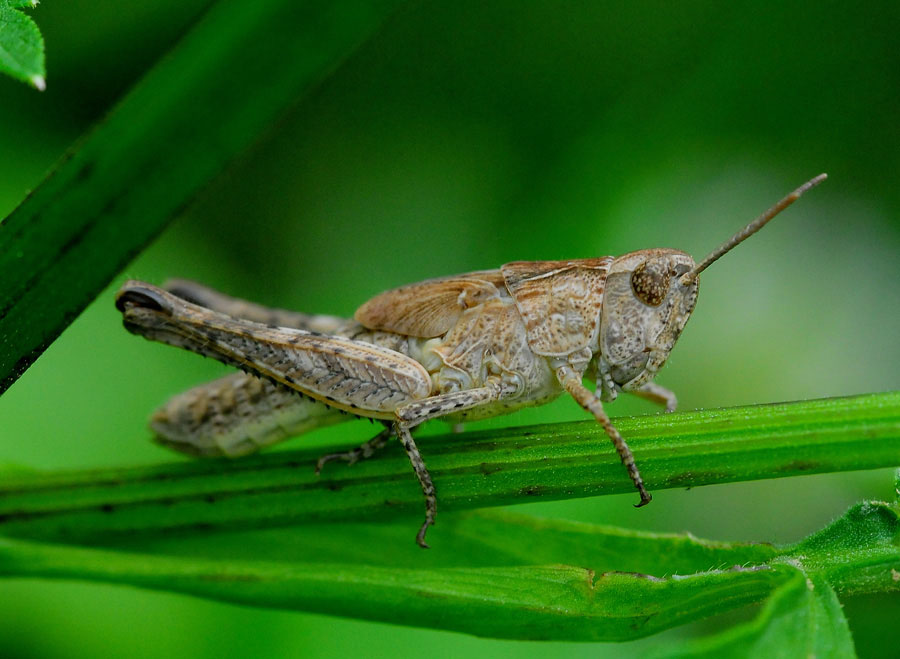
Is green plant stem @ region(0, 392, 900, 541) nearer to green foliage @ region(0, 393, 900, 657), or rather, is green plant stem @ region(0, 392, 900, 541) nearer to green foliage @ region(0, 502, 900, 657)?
green foliage @ region(0, 393, 900, 657)

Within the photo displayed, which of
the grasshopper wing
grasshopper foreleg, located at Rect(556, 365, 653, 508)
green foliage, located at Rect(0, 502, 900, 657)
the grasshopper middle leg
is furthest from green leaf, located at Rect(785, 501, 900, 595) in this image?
the grasshopper wing

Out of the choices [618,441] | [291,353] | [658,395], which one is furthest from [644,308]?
[291,353]

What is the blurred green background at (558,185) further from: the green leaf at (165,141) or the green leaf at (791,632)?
the green leaf at (165,141)

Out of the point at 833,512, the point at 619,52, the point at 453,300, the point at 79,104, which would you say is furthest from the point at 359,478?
the point at 619,52

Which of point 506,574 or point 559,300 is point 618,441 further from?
point 559,300

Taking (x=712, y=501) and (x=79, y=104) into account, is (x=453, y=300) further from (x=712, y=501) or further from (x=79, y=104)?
(x=79, y=104)

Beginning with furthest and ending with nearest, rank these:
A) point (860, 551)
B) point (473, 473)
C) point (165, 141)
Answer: point (473, 473), point (860, 551), point (165, 141)

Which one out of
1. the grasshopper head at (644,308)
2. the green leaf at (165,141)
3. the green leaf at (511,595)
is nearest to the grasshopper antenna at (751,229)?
the grasshopper head at (644,308)
